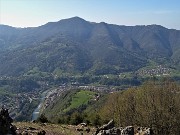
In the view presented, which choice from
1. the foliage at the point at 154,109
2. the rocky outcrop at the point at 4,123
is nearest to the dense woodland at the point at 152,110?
the foliage at the point at 154,109

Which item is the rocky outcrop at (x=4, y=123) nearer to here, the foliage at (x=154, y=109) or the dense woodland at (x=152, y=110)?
the dense woodland at (x=152, y=110)

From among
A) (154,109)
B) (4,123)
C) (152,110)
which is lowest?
(152,110)

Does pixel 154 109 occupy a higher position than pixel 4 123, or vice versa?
pixel 4 123

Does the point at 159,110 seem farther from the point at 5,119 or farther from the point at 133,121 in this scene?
the point at 5,119

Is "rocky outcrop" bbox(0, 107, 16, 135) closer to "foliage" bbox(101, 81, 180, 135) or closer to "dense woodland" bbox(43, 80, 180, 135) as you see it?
"dense woodland" bbox(43, 80, 180, 135)

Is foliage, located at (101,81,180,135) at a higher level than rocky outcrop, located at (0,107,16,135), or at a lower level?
lower

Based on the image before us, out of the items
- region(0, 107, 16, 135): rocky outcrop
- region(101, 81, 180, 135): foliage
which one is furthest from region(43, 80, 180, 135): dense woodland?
region(0, 107, 16, 135): rocky outcrop

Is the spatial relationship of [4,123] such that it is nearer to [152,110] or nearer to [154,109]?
[152,110]

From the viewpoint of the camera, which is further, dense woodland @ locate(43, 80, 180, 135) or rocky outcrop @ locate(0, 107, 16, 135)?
dense woodland @ locate(43, 80, 180, 135)

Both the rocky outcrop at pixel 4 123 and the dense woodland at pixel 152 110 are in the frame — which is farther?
the dense woodland at pixel 152 110

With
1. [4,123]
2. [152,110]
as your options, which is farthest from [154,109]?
[4,123]

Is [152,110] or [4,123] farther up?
[4,123]

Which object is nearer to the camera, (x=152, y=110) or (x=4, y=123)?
(x=4, y=123)

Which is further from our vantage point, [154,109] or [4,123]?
[154,109]
